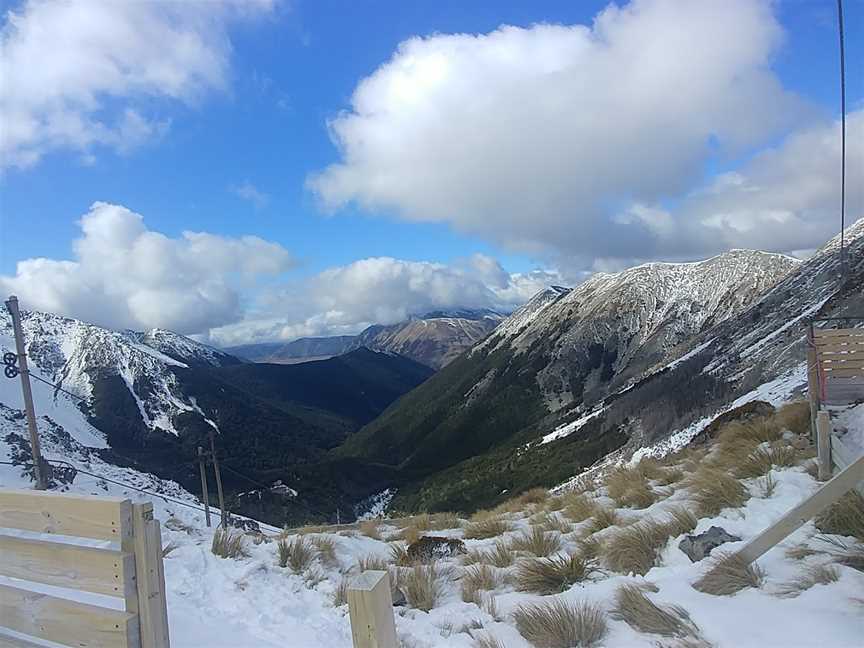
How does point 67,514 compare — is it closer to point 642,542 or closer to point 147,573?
point 147,573

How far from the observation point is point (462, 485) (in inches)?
3684

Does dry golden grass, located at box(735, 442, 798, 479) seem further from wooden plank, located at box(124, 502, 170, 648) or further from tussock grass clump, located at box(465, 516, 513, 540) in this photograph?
wooden plank, located at box(124, 502, 170, 648)

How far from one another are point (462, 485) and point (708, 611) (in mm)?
93208

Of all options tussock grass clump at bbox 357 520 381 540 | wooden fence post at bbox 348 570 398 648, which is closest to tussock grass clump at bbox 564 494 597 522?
tussock grass clump at bbox 357 520 381 540

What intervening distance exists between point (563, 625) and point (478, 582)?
1878mm

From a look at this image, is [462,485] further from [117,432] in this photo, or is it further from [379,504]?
[117,432]

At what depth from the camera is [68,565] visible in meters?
3.04

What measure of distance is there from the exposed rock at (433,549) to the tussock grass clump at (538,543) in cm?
89

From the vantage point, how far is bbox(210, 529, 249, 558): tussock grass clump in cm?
771

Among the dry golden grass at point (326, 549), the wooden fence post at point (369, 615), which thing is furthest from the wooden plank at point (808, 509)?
the dry golden grass at point (326, 549)

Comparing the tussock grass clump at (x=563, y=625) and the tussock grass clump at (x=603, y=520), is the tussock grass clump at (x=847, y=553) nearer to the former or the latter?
the tussock grass clump at (x=563, y=625)

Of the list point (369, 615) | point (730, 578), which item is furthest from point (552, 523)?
point (369, 615)

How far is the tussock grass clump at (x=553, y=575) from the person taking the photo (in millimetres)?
5316

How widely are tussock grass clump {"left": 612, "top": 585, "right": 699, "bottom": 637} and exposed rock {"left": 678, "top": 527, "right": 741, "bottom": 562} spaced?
1.13 metres
